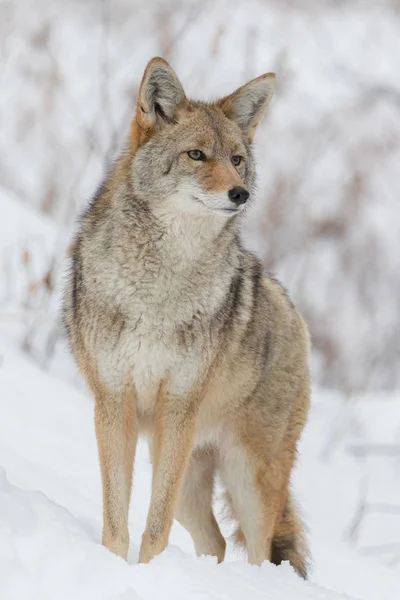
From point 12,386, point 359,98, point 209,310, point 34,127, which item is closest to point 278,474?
point 209,310

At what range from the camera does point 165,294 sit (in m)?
3.99

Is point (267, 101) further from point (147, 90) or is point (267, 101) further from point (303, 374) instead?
point (303, 374)

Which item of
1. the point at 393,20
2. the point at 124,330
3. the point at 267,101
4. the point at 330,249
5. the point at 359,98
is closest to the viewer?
the point at 124,330

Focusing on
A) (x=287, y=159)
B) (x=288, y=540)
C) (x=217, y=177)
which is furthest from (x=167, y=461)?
(x=287, y=159)

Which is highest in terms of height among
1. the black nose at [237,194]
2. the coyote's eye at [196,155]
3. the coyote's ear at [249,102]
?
the coyote's ear at [249,102]

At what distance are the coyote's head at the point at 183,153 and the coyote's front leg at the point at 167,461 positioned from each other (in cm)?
86

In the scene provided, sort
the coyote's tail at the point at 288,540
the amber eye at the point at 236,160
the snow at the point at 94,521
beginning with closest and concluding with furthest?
the snow at the point at 94,521 < the amber eye at the point at 236,160 < the coyote's tail at the point at 288,540

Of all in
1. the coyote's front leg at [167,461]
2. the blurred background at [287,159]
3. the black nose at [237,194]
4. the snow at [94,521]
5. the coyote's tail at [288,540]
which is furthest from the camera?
the blurred background at [287,159]

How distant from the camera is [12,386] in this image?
21.4 feet

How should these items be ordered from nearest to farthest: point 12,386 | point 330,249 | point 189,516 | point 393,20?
point 189,516 → point 12,386 → point 330,249 → point 393,20

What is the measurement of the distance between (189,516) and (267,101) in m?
2.23

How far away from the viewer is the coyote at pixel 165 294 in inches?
154

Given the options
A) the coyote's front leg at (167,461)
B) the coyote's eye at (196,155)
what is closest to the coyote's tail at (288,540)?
the coyote's front leg at (167,461)

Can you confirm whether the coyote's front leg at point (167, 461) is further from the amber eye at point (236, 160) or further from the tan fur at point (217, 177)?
the amber eye at point (236, 160)
